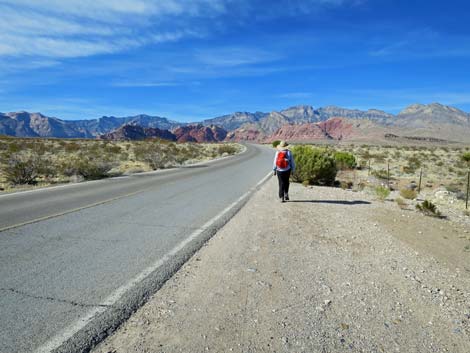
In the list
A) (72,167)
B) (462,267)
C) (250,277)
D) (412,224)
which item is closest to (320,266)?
(250,277)

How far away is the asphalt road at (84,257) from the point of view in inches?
137

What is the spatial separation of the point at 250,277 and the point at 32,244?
12.4ft

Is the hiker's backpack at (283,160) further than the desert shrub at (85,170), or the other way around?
the desert shrub at (85,170)

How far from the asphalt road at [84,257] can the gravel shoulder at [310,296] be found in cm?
32

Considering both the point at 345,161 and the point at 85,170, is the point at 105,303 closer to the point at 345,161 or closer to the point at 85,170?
the point at 85,170

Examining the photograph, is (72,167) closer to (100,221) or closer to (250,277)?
(100,221)

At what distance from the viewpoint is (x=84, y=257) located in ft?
17.5

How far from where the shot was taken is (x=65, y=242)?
607 centimetres

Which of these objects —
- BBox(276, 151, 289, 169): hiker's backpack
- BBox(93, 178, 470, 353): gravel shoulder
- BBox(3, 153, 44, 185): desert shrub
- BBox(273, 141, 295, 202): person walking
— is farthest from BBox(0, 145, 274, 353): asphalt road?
BBox(3, 153, 44, 185): desert shrub

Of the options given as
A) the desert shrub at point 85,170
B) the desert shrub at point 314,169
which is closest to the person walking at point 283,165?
the desert shrub at point 314,169

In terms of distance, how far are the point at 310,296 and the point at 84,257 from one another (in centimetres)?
335

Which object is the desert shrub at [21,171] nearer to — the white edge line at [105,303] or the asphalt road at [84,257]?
the asphalt road at [84,257]

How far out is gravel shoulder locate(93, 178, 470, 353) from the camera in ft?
11.1

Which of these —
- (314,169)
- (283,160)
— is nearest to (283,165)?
(283,160)
